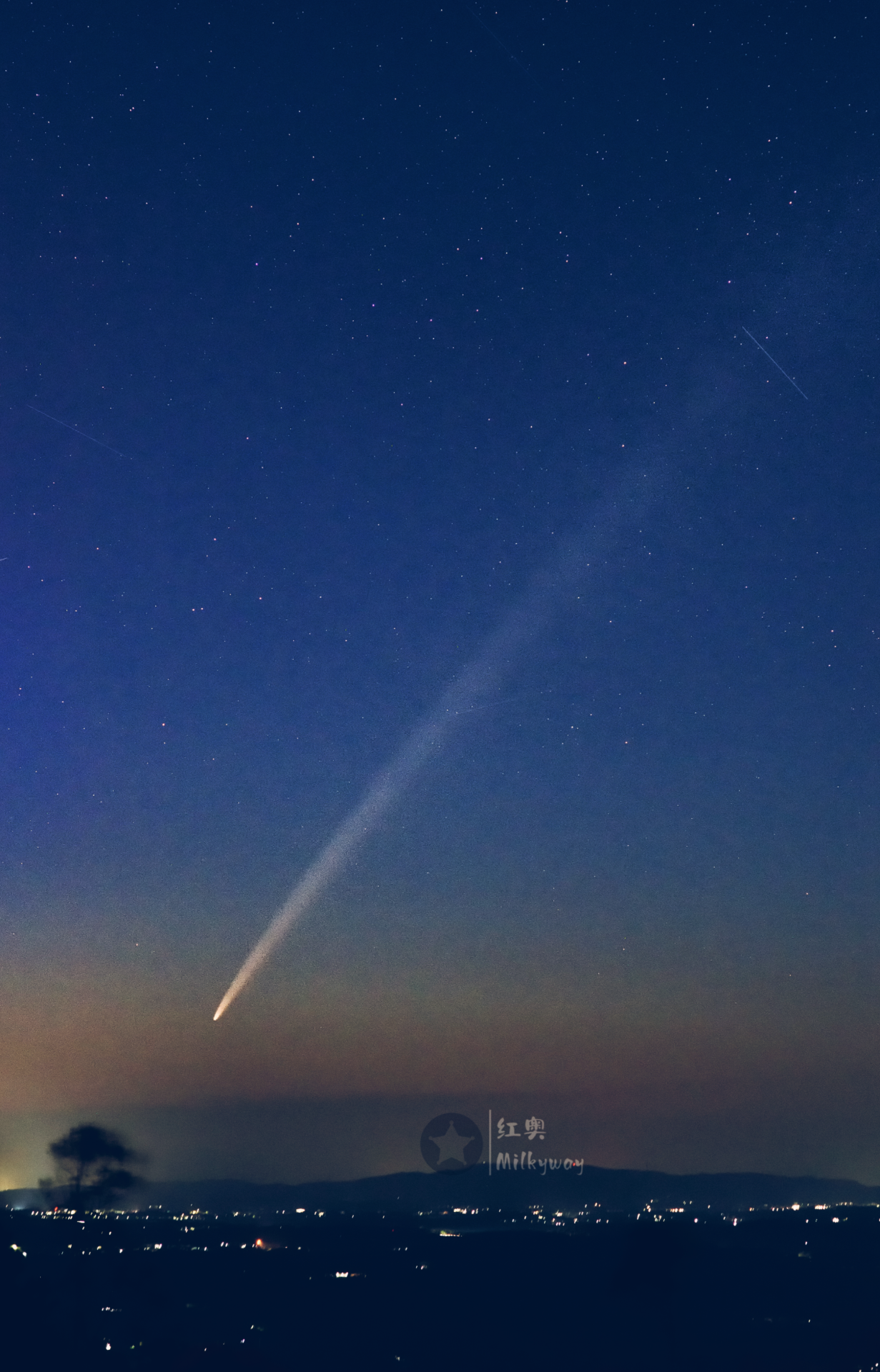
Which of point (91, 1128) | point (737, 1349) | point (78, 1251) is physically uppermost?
point (91, 1128)

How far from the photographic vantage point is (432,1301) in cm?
5975

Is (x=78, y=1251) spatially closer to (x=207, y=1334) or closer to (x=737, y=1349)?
(x=207, y=1334)

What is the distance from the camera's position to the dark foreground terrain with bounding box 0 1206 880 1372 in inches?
1471

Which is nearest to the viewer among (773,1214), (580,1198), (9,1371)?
(9,1371)

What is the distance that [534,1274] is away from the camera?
72.6 m

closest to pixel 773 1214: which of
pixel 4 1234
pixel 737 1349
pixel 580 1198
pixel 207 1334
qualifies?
pixel 580 1198

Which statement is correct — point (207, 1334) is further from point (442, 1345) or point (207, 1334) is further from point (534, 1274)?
point (534, 1274)

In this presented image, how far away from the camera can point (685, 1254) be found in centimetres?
7444

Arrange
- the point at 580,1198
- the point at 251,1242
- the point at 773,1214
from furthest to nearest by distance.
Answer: the point at 580,1198
the point at 773,1214
the point at 251,1242

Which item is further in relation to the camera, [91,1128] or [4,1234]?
[91,1128]

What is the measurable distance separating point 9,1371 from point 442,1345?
23.0 metres

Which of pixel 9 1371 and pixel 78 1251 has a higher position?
pixel 78 1251

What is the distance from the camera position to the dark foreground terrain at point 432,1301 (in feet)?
123

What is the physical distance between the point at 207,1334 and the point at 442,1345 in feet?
32.8
